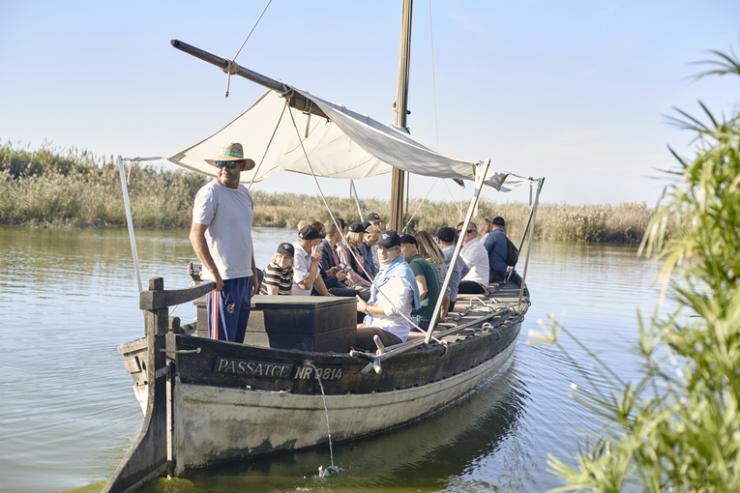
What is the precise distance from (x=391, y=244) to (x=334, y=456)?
1.93m

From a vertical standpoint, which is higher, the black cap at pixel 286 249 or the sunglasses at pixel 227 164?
the sunglasses at pixel 227 164

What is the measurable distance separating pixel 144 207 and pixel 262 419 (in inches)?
933

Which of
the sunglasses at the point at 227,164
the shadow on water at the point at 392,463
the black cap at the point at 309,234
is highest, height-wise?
the sunglasses at the point at 227,164

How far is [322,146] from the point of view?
11.6 m

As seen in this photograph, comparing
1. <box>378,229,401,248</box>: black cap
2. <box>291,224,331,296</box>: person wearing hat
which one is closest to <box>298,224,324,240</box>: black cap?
<box>291,224,331,296</box>: person wearing hat

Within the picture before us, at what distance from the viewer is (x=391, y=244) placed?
6.71 metres

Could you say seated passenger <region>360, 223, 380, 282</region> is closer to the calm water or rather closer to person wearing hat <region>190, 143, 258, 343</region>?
the calm water

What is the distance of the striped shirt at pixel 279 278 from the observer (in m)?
7.09

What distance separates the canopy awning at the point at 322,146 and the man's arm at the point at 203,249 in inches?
38.4

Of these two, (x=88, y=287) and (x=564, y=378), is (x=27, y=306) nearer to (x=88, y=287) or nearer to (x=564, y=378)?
(x=88, y=287)

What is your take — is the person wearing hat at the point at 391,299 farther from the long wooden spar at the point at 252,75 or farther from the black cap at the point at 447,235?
the black cap at the point at 447,235

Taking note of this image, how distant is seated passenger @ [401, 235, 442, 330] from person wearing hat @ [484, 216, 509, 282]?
17.6 ft

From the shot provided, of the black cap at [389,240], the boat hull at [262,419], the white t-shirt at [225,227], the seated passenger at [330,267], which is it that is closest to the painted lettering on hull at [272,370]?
the boat hull at [262,419]

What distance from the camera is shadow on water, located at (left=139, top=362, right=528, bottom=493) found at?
5.56 meters
